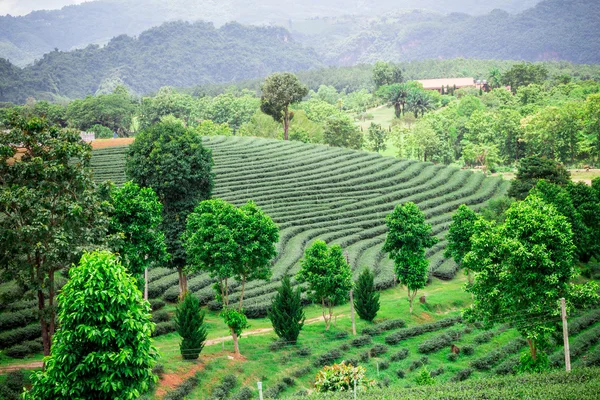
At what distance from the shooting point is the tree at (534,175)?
57594mm

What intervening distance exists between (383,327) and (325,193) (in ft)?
90.0

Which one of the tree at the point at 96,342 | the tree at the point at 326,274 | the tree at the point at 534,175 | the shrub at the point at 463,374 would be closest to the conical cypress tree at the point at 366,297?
the tree at the point at 326,274

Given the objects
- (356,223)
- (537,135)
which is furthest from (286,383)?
(537,135)

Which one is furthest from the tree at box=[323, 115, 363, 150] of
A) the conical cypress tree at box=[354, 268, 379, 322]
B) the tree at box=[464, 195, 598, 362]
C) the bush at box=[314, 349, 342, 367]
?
the tree at box=[464, 195, 598, 362]

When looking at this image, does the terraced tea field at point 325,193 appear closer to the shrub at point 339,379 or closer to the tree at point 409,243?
the tree at point 409,243

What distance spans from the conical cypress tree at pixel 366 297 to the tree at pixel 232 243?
7553mm

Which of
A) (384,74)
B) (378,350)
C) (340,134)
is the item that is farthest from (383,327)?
(384,74)

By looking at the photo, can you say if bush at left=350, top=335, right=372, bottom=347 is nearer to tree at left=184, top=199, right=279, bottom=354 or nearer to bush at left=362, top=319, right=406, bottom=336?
bush at left=362, top=319, right=406, bottom=336

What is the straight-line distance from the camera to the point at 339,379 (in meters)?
26.7

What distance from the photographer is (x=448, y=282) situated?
161ft

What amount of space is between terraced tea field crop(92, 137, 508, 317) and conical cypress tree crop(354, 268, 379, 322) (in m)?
5.40

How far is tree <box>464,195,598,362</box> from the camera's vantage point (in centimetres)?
2828

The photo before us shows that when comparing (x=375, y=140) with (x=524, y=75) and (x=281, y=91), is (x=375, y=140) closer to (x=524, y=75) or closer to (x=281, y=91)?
(x=281, y=91)

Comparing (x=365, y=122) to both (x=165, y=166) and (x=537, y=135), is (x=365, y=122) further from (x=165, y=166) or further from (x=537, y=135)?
(x=165, y=166)
